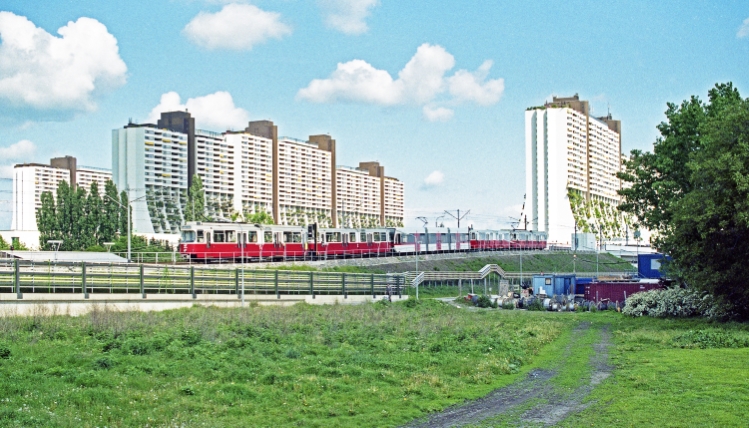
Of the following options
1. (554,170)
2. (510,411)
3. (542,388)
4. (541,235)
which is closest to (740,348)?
(542,388)

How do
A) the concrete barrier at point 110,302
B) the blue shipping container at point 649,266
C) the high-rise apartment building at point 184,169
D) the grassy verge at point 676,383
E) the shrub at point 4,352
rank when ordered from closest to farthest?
the grassy verge at point 676,383
the shrub at point 4,352
the concrete barrier at point 110,302
the blue shipping container at point 649,266
the high-rise apartment building at point 184,169

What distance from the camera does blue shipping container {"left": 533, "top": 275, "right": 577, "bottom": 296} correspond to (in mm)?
65938

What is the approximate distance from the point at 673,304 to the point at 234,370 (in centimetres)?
2858

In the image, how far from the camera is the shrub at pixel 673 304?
3729 cm

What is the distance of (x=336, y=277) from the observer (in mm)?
48312

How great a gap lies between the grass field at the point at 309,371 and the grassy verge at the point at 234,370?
4 cm

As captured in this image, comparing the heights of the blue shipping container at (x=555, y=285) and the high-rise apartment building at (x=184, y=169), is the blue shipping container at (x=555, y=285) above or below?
below

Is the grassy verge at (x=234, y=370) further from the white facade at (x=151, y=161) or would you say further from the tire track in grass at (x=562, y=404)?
the white facade at (x=151, y=161)

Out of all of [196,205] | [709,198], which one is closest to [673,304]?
[709,198]

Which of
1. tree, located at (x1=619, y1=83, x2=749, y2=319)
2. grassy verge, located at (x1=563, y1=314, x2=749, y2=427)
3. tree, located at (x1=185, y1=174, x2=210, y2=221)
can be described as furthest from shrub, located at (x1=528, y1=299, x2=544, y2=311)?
tree, located at (x1=185, y1=174, x2=210, y2=221)

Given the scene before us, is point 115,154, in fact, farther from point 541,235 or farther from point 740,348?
point 740,348

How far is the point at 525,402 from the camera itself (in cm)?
1641

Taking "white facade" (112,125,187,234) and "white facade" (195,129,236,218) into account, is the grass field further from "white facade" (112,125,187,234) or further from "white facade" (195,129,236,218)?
"white facade" (195,129,236,218)

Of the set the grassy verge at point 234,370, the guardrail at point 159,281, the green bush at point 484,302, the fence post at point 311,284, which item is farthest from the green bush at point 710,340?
the green bush at point 484,302
